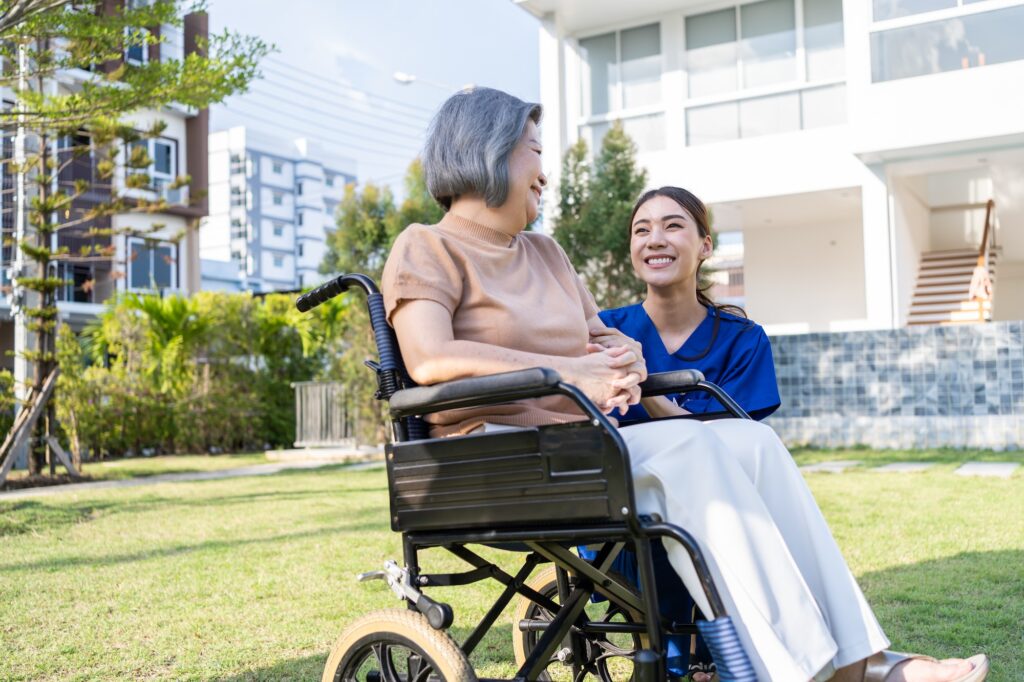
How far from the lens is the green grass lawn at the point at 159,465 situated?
10995 millimetres

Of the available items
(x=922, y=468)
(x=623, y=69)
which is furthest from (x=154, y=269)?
(x=922, y=468)

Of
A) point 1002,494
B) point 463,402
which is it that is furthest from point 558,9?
point 463,402

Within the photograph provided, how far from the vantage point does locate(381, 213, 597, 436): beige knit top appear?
6.61 ft

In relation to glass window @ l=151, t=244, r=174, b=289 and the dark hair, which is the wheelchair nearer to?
the dark hair

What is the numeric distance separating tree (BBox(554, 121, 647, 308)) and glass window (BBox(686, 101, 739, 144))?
3360 millimetres

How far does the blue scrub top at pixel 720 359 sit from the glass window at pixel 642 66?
43.2 ft

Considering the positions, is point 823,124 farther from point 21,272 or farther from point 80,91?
point 21,272

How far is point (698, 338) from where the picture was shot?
2.88 meters

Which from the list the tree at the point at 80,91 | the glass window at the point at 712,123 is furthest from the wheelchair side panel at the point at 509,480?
the glass window at the point at 712,123

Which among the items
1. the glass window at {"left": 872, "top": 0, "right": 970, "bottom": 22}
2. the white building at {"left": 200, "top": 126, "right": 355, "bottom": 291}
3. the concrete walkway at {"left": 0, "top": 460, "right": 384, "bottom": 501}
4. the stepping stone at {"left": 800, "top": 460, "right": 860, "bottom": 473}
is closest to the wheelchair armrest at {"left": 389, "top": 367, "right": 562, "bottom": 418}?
the stepping stone at {"left": 800, "top": 460, "right": 860, "bottom": 473}

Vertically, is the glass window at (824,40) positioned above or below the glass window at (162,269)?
above

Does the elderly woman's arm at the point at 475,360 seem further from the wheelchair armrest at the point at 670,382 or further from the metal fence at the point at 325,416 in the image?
the metal fence at the point at 325,416

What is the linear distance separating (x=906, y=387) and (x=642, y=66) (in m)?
7.07

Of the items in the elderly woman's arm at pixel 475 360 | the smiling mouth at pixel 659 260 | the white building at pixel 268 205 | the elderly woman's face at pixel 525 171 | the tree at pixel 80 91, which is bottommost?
the elderly woman's arm at pixel 475 360
